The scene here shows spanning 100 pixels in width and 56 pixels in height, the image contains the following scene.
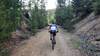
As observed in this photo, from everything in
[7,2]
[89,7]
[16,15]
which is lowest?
[89,7]

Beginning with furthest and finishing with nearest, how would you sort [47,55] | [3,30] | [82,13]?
[82,13] → [3,30] → [47,55]

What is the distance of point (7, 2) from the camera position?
2167 cm

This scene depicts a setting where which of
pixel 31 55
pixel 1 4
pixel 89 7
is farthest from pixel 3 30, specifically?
pixel 89 7

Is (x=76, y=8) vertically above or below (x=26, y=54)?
below

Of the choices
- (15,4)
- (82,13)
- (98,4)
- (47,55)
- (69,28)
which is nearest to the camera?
(47,55)

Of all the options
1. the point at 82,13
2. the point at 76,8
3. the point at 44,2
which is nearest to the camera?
the point at 82,13

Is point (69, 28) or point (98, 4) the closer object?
point (98, 4)

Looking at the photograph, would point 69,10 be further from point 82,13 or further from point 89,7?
point 89,7

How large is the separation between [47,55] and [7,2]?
788 cm

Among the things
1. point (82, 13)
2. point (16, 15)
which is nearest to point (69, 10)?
point (82, 13)

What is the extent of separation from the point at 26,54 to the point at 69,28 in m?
38.1

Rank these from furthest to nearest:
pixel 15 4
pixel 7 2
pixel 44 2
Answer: pixel 44 2 < pixel 15 4 < pixel 7 2

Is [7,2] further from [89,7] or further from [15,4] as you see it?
[89,7]

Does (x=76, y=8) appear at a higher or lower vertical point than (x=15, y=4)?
lower
